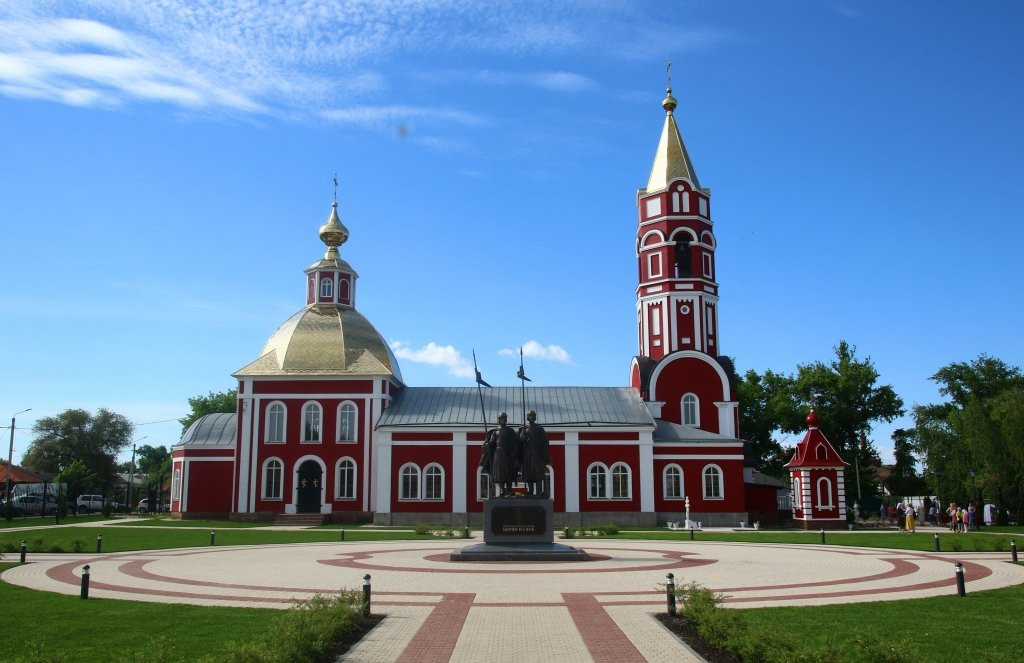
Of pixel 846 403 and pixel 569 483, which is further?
pixel 846 403

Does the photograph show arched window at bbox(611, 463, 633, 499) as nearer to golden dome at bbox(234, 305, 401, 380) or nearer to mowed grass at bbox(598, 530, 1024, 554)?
mowed grass at bbox(598, 530, 1024, 554)

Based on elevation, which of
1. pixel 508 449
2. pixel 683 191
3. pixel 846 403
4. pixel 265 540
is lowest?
pixel 265 540

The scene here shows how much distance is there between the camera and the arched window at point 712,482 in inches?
1772

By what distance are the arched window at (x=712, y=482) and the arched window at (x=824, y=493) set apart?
16.4ft

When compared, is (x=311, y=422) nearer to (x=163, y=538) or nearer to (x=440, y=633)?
(x=163, y=538)

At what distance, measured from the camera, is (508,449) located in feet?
79.4

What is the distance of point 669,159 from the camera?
50.5 m

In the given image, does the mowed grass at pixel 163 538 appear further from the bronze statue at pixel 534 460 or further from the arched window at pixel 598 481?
the arched window at pixel 598 481

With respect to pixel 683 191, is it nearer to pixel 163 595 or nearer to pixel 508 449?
pixel 508 449

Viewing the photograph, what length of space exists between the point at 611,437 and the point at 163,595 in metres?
32.0

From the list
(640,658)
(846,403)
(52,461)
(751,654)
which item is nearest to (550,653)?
(640,658)

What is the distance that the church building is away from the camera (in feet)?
147

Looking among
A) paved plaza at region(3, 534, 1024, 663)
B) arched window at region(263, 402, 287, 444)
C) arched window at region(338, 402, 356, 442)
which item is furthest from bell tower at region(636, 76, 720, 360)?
paved plaza at region(3, 534, 1024, 663)

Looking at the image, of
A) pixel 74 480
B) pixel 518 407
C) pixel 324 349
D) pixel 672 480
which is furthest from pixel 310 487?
pixel 74 480
